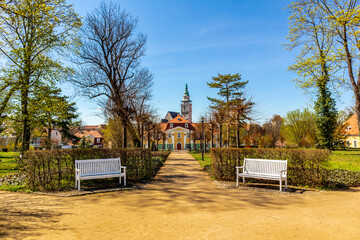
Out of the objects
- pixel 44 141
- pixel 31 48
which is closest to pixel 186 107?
pixel 44 141

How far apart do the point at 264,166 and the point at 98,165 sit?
6.39 m

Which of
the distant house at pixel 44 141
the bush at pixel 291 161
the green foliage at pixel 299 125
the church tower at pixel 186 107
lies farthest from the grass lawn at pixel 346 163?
the church tower at pixel 186 107

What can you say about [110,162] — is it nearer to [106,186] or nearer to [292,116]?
[106,186]

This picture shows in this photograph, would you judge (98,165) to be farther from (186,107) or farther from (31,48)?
(186,107)

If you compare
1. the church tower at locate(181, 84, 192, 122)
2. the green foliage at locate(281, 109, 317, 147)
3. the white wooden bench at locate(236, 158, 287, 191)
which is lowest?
the white wooden bench at locate(236, 158, 287, 191)

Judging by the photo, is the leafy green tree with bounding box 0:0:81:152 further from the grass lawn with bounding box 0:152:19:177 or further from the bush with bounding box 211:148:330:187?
the bush with bounding box 211:148:330:187

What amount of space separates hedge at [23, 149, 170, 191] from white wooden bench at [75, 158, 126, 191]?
0.58 meters

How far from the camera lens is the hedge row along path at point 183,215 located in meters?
3.92

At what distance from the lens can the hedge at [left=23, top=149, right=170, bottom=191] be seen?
24.5ft

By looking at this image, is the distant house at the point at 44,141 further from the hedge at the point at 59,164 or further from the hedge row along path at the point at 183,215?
the hedge row along path at the point at 183,215

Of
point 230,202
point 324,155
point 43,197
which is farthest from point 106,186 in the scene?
point 324,155

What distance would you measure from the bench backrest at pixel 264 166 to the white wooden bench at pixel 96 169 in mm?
4925

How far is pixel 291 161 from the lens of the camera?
821 cm

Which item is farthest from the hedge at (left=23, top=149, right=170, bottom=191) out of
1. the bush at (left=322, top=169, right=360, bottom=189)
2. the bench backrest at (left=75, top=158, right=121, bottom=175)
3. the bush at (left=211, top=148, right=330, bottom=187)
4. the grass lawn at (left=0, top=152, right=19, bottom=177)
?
the bush at (left=322, top=169, right=360, bottom=189)
